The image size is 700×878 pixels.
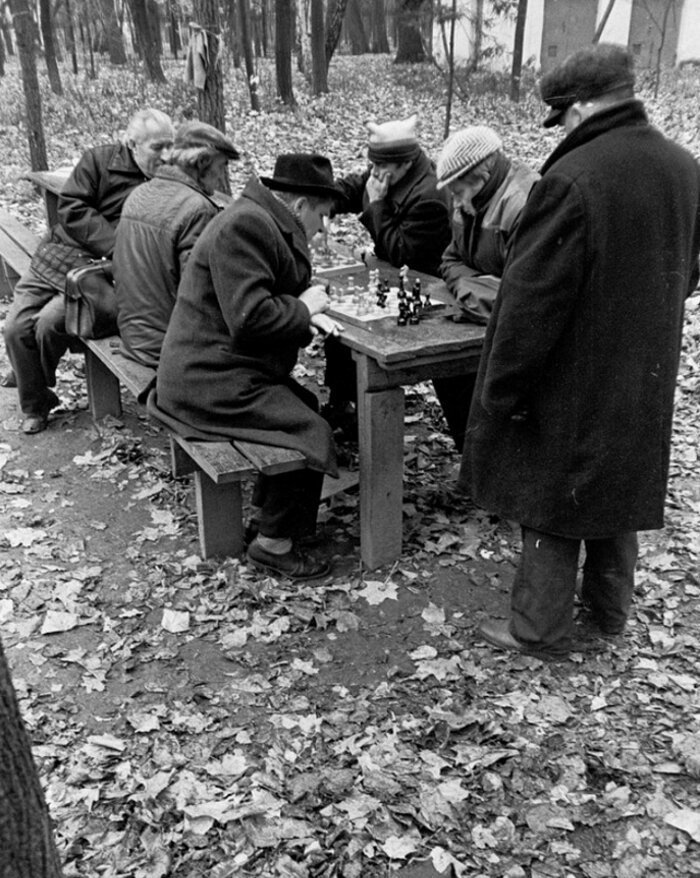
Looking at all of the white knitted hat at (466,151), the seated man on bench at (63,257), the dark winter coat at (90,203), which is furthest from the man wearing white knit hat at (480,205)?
the dark winter coat at (90,203)

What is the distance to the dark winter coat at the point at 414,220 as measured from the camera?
557 cm

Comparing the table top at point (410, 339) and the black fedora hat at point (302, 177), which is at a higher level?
the black fedora hat at point (302, 177)

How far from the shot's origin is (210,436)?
13.8ft

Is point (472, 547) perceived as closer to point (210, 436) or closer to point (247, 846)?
point (210, 436)

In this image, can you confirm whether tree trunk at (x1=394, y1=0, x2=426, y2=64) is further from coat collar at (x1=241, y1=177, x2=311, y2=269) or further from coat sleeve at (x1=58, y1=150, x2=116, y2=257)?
coat collar at (x1=241, y1=177, x2=311, y2=269)

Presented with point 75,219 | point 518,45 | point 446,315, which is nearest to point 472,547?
point 446,315

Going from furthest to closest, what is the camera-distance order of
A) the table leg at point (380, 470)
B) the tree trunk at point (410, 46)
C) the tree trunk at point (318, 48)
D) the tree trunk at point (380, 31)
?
the tree trunk at point (380, 31), the tree trunk at point (410, 46), the tree trunk at point (318, 48), the table leg at point (380, 470)

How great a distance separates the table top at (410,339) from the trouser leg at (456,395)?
75 centimetres

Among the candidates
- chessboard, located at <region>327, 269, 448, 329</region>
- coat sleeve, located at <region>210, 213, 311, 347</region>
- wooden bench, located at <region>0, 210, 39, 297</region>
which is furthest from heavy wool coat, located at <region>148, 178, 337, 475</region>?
wooden bench, located at <region>0, 210, 39, 297</region>

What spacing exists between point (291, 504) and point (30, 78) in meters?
8.78

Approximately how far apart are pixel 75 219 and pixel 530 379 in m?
4.13

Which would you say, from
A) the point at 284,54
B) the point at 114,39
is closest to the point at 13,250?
the point at 284,54

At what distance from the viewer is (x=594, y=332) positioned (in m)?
3.16

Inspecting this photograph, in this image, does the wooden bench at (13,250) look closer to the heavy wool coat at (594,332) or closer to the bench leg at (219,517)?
the bench leg at (219,517)
